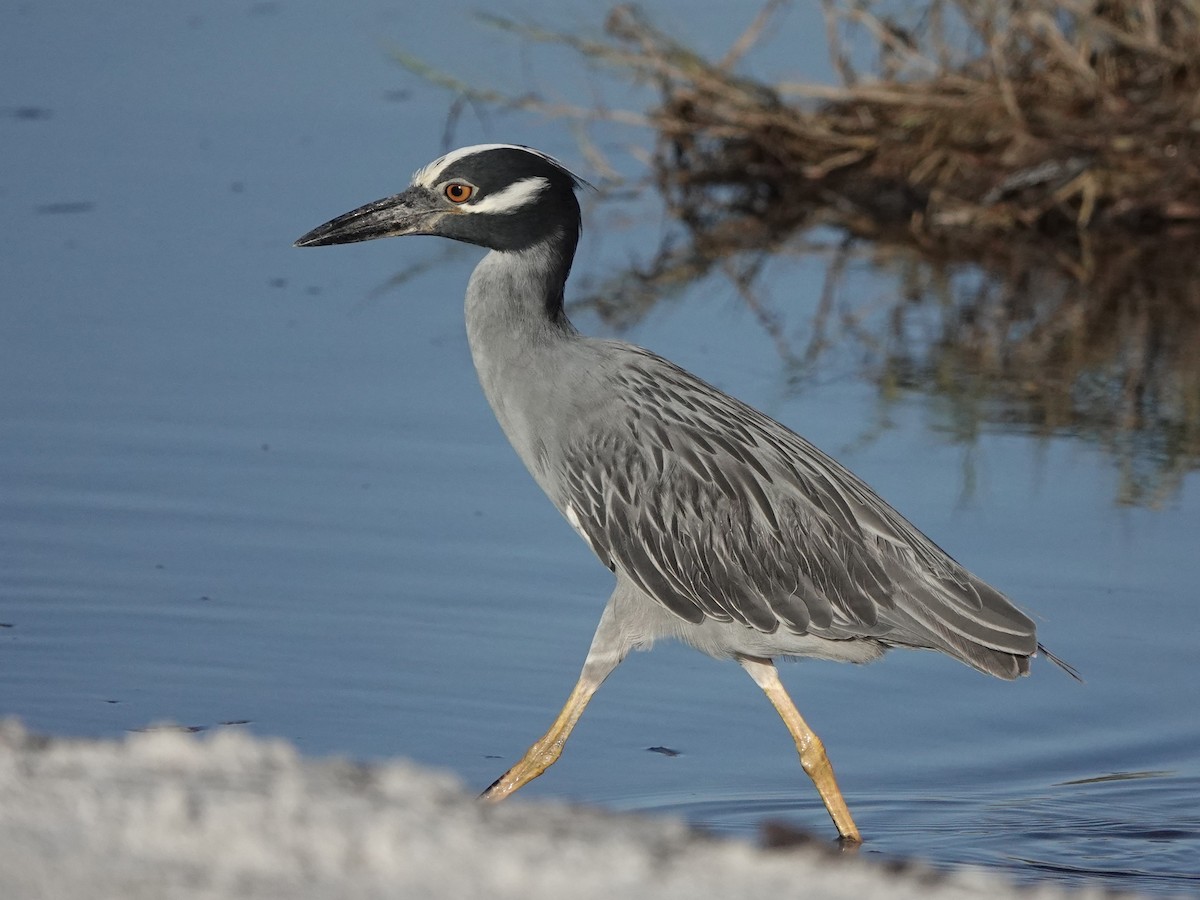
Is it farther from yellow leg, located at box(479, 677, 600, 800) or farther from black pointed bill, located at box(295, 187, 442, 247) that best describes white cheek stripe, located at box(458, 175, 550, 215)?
yellow leg, located at box(479, 677, 600, 800)

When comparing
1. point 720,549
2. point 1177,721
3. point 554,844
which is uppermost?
point 554,844

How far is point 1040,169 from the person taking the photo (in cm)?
1191

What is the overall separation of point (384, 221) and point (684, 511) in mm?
1277

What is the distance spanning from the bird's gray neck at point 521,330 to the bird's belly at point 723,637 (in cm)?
52

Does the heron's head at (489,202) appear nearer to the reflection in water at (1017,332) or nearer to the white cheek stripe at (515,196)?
the white cheek stripe at (515,196)

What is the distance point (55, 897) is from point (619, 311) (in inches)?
299

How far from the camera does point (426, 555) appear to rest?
7.50 m

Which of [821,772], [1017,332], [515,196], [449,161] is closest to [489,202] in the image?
[515,196]

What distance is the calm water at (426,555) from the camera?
20.3 feet

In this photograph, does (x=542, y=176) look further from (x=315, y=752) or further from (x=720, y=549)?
(x=315, y=752)

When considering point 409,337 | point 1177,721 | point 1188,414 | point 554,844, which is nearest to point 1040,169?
point 1188,414

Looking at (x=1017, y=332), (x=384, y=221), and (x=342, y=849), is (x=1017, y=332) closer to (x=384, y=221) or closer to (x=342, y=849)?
(x=384, y=221)

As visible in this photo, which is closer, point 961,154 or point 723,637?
point 723,637

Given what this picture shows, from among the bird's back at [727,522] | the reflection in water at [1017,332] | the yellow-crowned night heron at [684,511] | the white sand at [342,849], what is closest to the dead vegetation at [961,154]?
the reflection in water at [1017,332]
